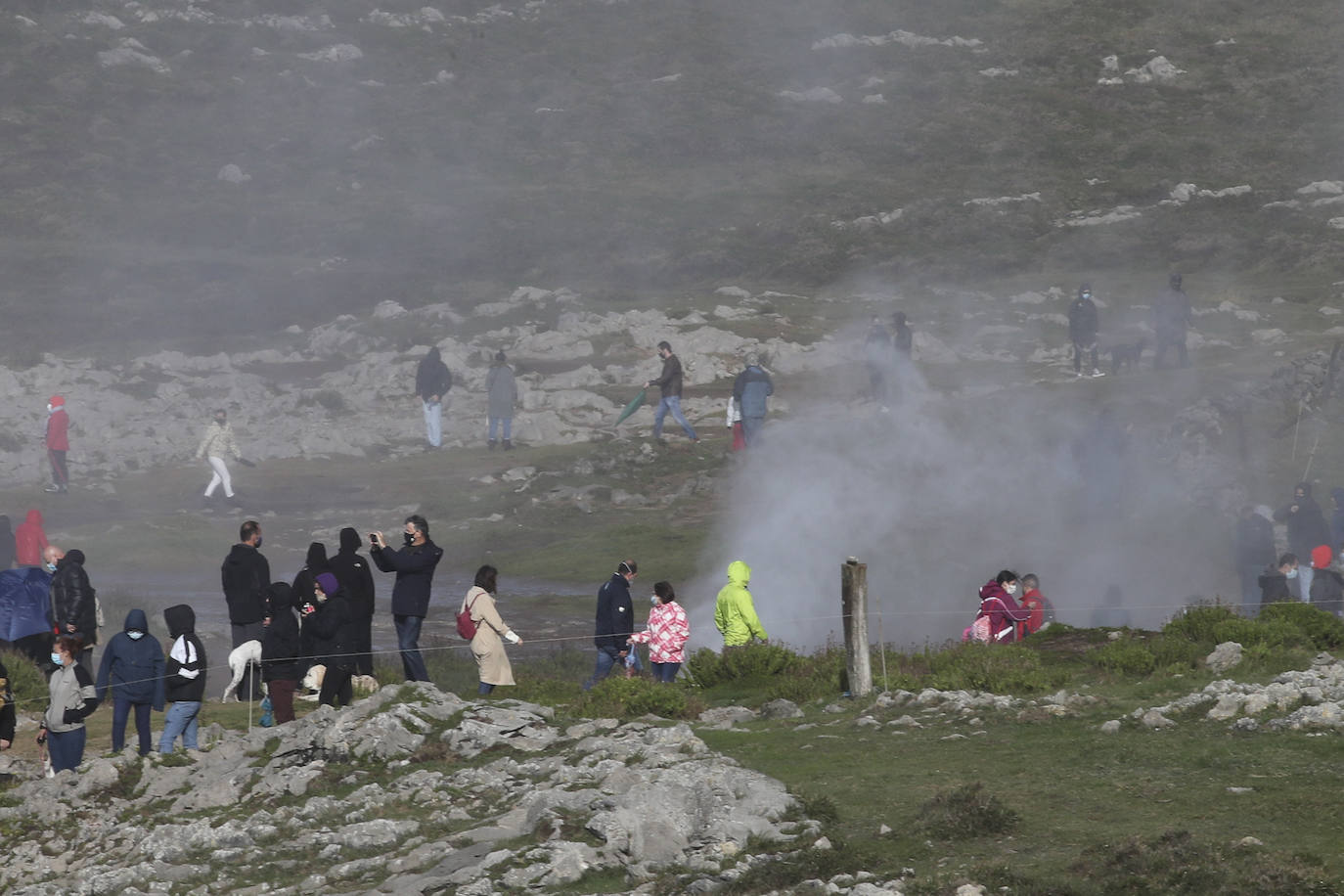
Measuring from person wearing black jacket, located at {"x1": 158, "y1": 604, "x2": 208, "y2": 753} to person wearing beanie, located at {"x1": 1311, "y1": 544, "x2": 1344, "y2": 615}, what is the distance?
1367 cm

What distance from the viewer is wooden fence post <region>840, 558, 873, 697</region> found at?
14.6 meters

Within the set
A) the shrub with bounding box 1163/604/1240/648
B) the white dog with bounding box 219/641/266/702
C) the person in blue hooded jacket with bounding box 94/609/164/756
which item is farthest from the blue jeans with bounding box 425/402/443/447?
the person in blue hooded jacket with bounding box 94/609/164/756

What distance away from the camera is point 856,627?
48.4 ft

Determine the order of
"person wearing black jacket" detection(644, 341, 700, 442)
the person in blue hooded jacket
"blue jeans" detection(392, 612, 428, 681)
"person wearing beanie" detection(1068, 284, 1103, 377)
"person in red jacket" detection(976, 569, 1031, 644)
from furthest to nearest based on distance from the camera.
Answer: "person wearing beanie" detection(1068, 284, 1103, 377), "person wearing black jacket" detection(644, 341, 700, 442), "person in red jacket" detection(976, 569, 1031, 644), "blue jeans" detection(392, 612, 428, 681), the person in blue hooded jacket

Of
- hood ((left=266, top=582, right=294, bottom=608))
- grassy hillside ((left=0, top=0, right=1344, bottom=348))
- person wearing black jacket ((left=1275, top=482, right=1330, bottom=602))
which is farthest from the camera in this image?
grassy hillside ((left=0, top=0, right=1344, bottom=348))

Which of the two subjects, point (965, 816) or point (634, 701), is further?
point (634, 701)

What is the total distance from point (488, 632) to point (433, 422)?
79.8 feet

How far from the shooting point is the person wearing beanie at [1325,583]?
20.6 metres

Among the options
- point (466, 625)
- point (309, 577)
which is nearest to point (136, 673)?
point (309, 577)

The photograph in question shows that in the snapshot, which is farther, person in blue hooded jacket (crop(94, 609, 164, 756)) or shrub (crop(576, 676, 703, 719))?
shrub (crop(576, 676, 703, 719))

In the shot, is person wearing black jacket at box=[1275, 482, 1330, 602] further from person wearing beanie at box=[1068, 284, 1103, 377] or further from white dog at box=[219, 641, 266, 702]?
person wearing beanie at box=[1068, 284, 1103, 377]

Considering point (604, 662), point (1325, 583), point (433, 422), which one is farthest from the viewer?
point (433, 422)

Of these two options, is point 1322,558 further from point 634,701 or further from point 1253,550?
point 634,701

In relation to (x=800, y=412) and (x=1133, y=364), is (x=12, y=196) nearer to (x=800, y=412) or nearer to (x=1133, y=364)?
(x=800, y=412)
